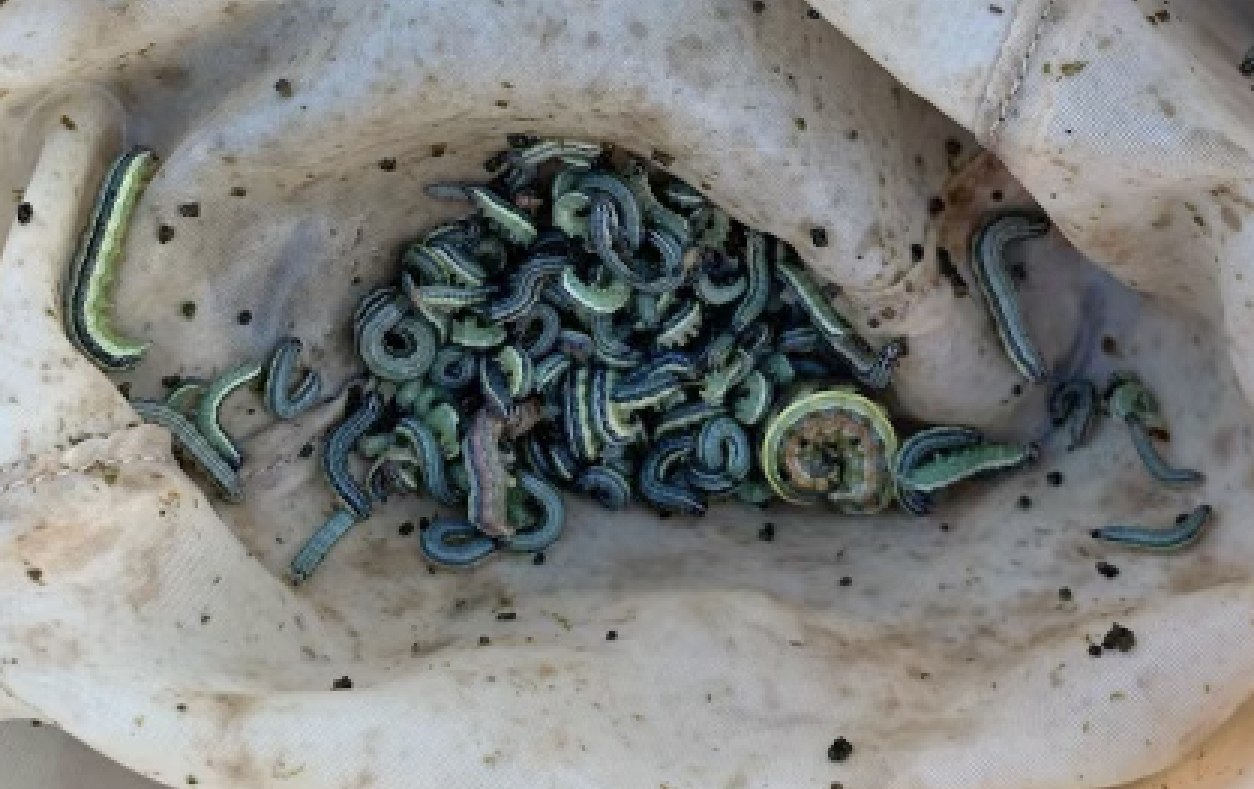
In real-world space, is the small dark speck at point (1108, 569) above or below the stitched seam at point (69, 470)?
above

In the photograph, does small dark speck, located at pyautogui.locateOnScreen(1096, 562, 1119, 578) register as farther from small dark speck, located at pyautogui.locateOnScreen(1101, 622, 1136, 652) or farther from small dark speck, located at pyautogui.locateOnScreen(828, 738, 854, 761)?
small dark speck, located at pyautogui.locateOnScreen(828, 738, 854, 761)

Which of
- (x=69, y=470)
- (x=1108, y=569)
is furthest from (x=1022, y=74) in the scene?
(x=69, y=470)

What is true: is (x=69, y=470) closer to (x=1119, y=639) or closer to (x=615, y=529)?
(x=615, y=529)

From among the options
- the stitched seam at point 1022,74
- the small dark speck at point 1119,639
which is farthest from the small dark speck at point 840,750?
the stitched seam at point 1022,74

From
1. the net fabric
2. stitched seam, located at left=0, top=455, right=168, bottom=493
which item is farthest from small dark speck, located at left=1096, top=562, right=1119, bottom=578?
stitched seam, located at left=0, top=455, right=168, bottom=493

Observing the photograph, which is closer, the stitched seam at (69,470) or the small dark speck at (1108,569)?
the stitched seam at (69,470)

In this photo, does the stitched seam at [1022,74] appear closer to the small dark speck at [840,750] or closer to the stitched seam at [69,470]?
the small dark speck at [840,750]

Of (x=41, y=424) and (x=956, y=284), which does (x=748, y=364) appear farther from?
(x=41, y=424)
